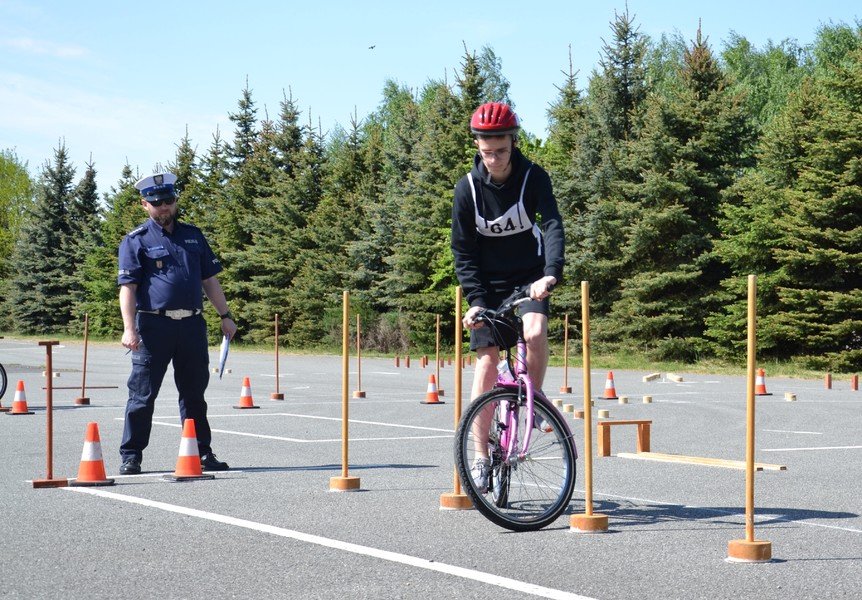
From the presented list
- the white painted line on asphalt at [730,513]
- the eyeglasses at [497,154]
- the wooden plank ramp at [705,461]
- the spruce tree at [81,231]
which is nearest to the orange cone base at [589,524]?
the white painted line on asphalt at [730,513]

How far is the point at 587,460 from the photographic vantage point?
658 centimetres

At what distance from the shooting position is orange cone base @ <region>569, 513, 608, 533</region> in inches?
253

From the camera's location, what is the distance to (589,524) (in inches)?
253

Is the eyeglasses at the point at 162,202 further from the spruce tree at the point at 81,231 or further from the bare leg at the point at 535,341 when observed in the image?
the spruce tree at the point at 81,231

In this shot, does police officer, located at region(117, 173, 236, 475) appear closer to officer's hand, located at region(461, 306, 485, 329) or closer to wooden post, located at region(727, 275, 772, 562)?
officer's hand, located at region(461, 306, 485, 329)

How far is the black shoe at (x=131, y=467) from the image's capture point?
942cm

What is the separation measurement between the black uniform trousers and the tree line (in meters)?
26.7

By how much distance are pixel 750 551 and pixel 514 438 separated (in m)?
1.61

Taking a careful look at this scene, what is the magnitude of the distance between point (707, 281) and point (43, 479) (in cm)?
3411

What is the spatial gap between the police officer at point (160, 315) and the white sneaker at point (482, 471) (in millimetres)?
3568

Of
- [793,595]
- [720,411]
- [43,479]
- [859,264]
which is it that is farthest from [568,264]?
[793,595]

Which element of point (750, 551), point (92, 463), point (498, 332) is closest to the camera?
point (750, 551)

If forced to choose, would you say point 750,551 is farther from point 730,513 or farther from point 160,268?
point 160,268

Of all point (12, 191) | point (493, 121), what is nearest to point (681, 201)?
point (493, 121)
